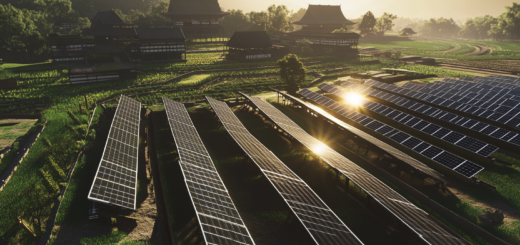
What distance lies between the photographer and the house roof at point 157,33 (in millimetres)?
67856

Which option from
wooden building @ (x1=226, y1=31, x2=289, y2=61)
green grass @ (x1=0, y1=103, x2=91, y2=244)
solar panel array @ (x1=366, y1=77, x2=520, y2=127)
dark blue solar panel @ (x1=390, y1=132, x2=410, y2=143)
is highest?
wooden building @ (x1=226, y1=31, x2=289, y2=61)

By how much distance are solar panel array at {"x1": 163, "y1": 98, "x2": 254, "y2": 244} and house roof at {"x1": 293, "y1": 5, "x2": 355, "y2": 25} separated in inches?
3788

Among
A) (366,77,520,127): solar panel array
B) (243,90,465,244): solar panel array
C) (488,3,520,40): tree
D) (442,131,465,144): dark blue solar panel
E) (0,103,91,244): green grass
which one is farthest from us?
(488,3,520,40): tree

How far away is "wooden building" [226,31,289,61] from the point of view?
75.8 metres

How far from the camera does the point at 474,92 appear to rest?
129 ft

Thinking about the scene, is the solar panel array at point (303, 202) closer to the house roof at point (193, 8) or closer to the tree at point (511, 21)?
the house roof at point (193, 8)

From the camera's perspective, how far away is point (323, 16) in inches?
4306

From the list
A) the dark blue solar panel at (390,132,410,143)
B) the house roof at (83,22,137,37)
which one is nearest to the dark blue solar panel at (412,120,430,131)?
the dark blue solar panel at (390,132,410,143)

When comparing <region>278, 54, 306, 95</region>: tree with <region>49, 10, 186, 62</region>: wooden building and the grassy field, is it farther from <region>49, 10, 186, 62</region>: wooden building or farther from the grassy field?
<region>49, 10, 186, 62</region>: wooden building

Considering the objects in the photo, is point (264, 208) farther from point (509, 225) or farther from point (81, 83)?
point (81, 83)

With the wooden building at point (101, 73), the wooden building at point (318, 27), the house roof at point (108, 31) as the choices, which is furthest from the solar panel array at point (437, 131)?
the house roof at point (108, 31)

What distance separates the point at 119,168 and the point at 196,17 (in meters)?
99.1

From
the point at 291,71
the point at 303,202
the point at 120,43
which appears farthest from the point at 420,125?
the point at 120,43

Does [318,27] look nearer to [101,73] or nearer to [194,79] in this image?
[194,79]
